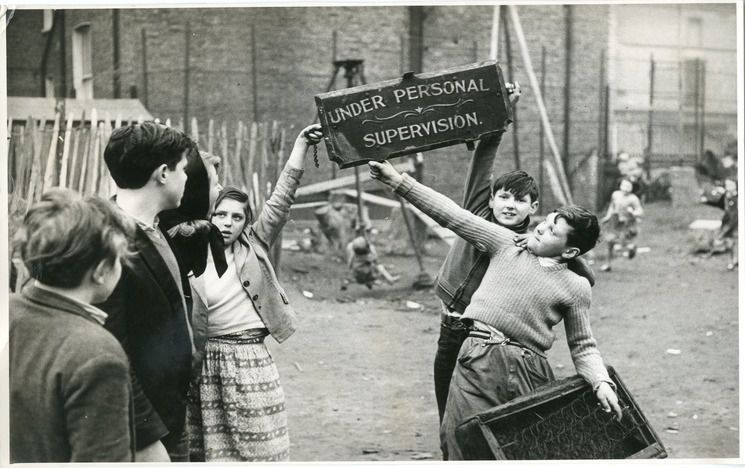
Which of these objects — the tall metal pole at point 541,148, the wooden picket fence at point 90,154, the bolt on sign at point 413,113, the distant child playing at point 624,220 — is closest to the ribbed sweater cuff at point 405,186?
the bolt on sign at point 413,113

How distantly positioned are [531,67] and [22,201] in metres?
3.74

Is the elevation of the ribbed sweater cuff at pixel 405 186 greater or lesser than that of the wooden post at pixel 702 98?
lesser

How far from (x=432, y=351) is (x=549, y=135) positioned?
82.3 inches

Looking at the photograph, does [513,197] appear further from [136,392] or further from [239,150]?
[239,150]

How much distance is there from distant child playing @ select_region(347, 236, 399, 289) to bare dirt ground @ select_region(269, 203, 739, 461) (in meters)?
0.08

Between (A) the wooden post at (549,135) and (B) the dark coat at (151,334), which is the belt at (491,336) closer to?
(B) the dark coat at (151,334)

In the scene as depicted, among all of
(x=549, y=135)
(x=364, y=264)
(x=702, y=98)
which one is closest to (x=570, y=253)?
(x=702, y=98)

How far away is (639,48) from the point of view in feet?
19.2

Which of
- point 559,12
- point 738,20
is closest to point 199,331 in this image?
point 738,20

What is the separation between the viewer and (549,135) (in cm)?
670

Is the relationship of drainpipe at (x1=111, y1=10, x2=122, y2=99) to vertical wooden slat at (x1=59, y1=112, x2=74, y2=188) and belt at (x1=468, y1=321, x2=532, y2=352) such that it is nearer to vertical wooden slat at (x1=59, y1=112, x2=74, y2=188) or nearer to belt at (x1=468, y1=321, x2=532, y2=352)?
vertical wooden slat at (x1=59, y1=112, x2=74, y2=188)

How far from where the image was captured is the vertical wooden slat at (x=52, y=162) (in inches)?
194

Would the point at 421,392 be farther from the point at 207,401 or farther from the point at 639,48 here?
the point at 639,48

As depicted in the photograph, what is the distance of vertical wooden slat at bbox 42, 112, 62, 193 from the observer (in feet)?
16.1
